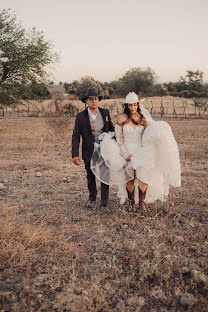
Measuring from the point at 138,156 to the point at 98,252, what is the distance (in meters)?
1.61

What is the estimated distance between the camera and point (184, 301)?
2.79 meters

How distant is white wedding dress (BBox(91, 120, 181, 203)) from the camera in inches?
182

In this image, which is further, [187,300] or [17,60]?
[17,60]

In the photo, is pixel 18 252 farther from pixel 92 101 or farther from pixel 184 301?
pixel 92 101

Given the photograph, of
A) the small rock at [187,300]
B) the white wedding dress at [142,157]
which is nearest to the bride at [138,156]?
the white wedding dress at [142,157]

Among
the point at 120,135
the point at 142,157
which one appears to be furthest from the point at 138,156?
the point at 120,135

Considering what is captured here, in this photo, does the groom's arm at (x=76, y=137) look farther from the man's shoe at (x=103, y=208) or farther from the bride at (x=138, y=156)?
the man's shoe at (x=103, y=208)

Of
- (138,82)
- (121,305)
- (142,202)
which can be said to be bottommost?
(121,305)

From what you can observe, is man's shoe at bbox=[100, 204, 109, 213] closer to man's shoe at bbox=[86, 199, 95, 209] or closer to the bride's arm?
man's shoe at bbox=[86, 199, 95, 209]

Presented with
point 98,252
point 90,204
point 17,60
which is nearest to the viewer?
point 98,252

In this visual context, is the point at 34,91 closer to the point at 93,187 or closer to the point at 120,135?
the point at 93,187

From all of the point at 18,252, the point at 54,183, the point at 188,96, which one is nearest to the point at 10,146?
the point at 54,183

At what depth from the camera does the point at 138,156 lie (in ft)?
15.5

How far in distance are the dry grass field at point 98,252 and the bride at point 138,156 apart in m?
0.48
